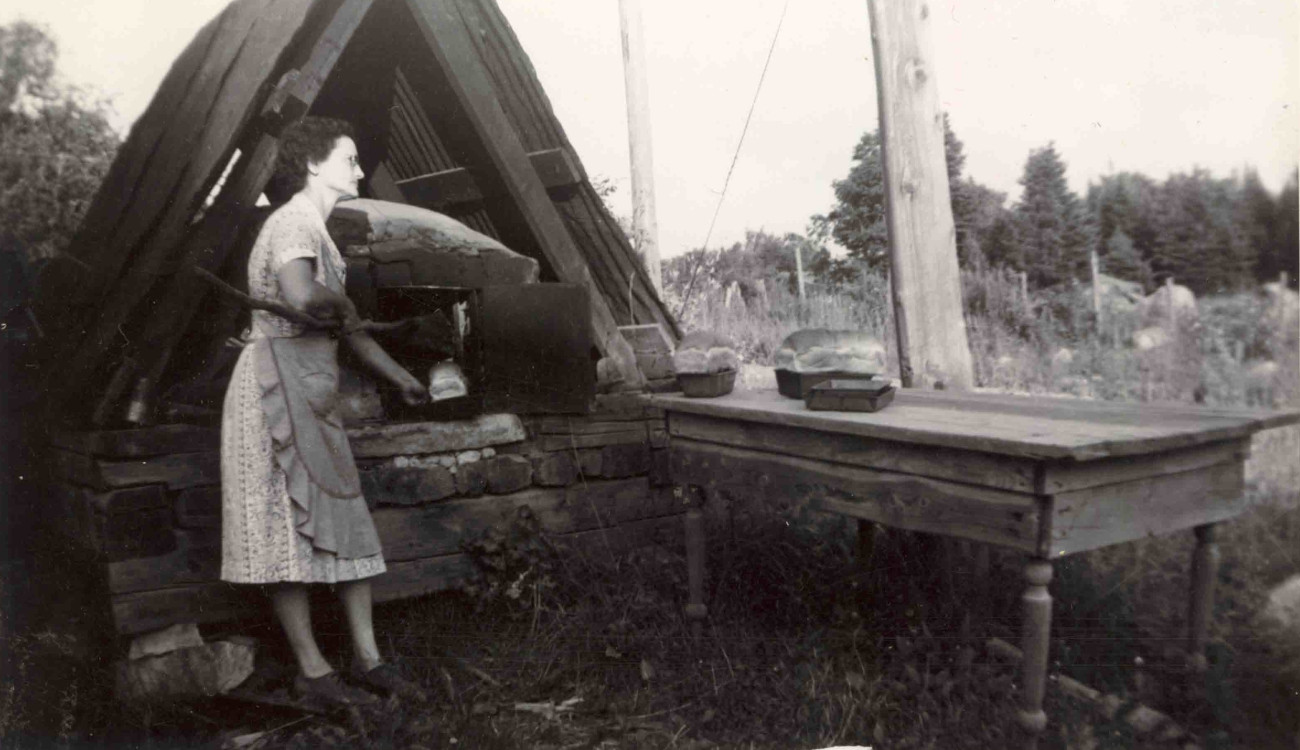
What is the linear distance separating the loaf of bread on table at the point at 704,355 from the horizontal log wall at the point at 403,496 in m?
0.89

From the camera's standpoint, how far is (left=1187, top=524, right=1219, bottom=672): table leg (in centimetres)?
289

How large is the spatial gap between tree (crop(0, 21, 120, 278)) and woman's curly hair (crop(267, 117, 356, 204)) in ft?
1.97

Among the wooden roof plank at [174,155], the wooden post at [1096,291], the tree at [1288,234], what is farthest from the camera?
the wooden post at [1096,291]

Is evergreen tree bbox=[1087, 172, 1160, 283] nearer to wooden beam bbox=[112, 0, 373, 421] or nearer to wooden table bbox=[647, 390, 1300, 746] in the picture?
wooden table bbox=[647, 390, 1300, 746]

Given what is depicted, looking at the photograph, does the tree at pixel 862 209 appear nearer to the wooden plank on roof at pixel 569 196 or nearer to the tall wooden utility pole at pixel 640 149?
the tall wooden utility pole at pixel 640 149

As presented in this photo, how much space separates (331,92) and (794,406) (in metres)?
2.88

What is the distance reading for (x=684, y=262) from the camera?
10.7m

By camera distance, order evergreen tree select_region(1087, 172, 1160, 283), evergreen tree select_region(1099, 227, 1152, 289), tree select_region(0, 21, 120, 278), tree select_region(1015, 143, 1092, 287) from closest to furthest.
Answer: tree select_region(0, 21, 120, 278)
evergreen tree select_region(1087, 172, 1160, 283)
evergreen tree select_region(1099, 227, 1152, 289)
tree select_region(1015, 143, 1092, 287)

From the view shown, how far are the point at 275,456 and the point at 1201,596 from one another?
3.16 meters

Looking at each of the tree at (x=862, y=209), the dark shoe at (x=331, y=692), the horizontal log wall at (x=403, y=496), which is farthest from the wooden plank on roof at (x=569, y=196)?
the tree at (x=862, y=209)

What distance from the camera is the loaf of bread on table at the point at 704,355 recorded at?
378 centimetres

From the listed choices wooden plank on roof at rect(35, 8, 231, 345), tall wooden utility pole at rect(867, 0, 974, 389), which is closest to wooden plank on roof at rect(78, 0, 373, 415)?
wooden plank on roof at rect(35, 8, 231, 345)

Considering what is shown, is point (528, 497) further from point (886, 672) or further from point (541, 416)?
point (886, 672)

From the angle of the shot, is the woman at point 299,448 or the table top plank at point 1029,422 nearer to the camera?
the table top plank at point 1029,422
